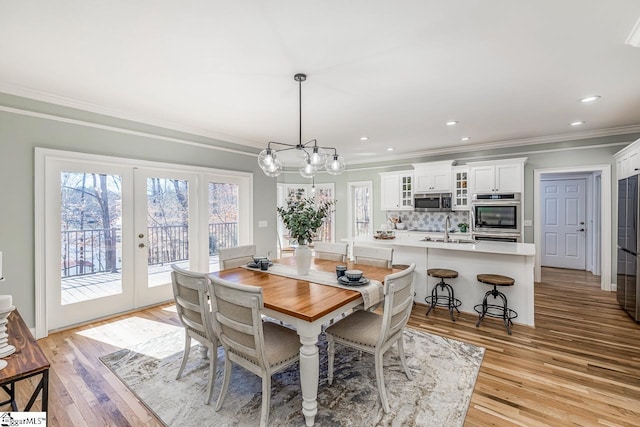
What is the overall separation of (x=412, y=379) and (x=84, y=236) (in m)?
3.85

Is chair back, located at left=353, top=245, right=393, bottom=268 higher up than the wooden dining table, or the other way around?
chair back, located at left=353, top=245, right=393, bottom=268

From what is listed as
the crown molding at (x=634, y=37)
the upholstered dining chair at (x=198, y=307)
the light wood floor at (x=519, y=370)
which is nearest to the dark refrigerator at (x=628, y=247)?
the light wood floor at (x=519, y=370)

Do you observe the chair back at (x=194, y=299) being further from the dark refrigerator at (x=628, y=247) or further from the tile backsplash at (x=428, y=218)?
the tile backsplash at (x=428, y=218)

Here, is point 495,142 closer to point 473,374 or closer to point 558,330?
point 558,330

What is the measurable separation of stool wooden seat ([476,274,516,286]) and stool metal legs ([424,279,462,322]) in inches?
17.1

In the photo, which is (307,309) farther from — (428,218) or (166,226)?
(428,218)

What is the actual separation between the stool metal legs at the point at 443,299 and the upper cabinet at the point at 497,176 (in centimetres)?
237

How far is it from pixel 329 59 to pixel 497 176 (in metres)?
4.17

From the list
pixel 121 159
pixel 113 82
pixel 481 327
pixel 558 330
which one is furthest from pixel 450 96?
pixel 121 159

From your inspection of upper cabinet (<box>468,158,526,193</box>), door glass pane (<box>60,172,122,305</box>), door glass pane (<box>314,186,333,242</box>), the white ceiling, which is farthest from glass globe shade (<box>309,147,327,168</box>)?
door glass pane (<box>314,186,333,242</box>)

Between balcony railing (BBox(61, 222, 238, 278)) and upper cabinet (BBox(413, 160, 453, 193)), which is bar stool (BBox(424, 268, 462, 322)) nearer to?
upper cabinet (BBox(413, 160, 453, 193))

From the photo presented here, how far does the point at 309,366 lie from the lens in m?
1.88

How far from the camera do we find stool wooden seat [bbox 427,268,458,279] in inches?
145

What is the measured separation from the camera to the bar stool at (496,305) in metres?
3.34
